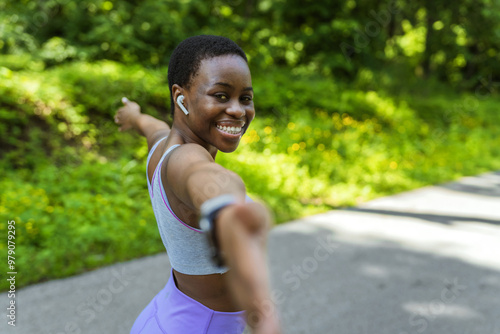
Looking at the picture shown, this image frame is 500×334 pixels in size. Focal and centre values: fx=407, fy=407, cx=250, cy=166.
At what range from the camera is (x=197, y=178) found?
3.10ft

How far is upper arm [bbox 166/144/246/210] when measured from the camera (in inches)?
34.9

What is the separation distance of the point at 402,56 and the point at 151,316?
14511mm

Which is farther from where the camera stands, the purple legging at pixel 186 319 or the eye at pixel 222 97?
the purple legging at pixel 186 319

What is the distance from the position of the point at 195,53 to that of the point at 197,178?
479mm

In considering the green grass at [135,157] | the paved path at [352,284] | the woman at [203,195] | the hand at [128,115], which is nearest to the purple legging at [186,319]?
the woman at [203,195]

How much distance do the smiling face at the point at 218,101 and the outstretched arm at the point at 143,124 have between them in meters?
0.56

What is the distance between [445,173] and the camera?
8.95 m

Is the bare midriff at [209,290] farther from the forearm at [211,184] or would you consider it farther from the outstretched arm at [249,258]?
the outstretched arm at [249,258]

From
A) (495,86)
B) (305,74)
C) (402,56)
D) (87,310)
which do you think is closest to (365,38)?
(305,74)

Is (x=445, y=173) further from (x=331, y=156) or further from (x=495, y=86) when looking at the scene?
(x=495, y=86)

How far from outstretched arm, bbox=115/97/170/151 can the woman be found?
365mm

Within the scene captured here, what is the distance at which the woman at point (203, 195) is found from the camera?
0.77 metres

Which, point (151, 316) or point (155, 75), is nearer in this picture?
point (151, 316)

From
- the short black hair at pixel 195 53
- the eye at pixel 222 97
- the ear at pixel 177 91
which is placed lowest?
the ear at pixel 177 91
